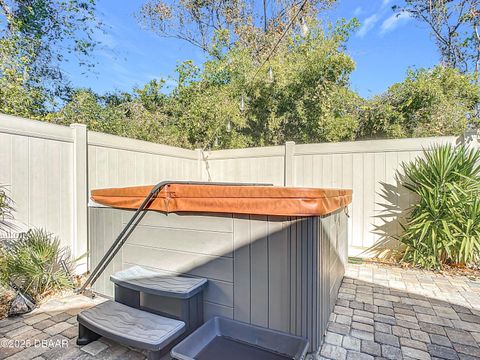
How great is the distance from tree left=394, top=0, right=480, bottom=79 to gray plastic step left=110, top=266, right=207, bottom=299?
9610mm

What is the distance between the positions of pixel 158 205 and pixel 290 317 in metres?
1.28

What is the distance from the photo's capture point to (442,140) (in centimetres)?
374

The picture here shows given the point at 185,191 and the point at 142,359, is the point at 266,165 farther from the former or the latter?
the point at 142,359

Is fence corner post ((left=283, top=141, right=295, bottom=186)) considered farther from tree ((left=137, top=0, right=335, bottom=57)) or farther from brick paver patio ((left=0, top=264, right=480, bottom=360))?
tree ((left=137, top=0, right=335, bottom=57))

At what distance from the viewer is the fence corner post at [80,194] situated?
3.23 meters

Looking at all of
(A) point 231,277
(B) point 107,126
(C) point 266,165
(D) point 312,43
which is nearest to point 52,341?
(A) point 231,277

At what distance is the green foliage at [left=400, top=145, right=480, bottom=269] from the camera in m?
3.28

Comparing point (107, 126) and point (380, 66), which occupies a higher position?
point (380, 66)

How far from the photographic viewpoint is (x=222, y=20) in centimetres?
834

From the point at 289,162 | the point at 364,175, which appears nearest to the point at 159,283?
the point at 289,162

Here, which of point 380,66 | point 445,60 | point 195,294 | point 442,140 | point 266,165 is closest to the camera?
point 195,294

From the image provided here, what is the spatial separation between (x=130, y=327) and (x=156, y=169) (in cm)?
308

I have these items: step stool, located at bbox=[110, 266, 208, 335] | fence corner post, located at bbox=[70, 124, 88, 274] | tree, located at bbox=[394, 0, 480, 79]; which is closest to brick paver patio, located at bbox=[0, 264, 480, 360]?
step stool, located at bbox=[110, 266, 208, 335]

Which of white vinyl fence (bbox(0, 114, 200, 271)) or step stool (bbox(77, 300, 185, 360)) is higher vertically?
white vinyl fence (bbox(0, 114, 200, 271))
